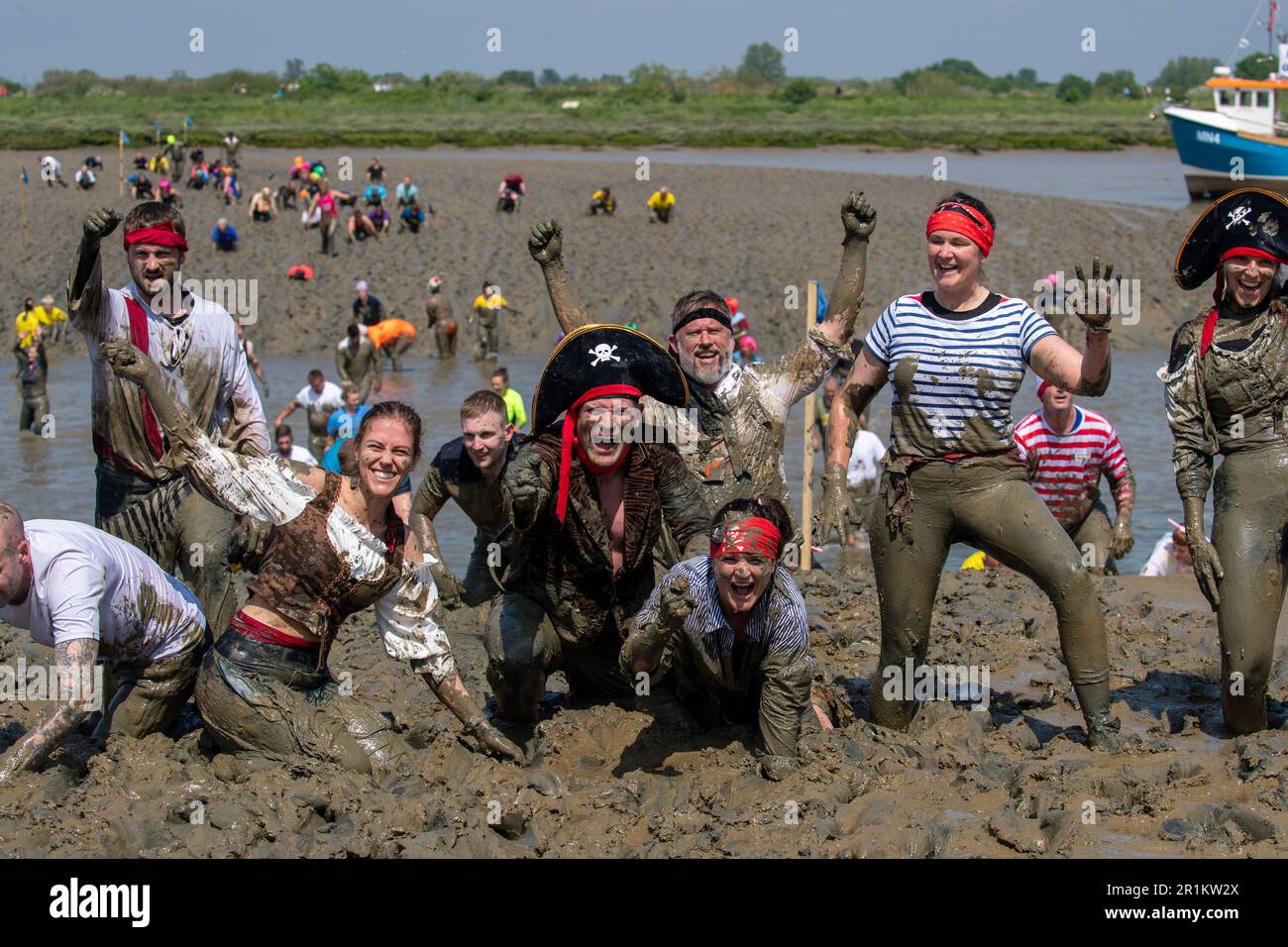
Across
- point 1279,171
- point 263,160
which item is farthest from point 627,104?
point 1279,171

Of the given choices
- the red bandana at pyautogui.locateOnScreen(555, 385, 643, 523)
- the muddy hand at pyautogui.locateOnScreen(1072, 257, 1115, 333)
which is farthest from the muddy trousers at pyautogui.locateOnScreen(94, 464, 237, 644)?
the muddy hand at pyautogui.locateOnScreen(1072, 257, 1115, 333)

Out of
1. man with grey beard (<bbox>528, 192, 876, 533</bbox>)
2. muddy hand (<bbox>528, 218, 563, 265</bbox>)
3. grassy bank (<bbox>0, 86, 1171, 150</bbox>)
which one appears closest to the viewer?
man with grey beard (<bbox>528, 192, 876, 533</bbox>)

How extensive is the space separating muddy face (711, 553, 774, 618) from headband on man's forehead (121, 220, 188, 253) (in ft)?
8.29

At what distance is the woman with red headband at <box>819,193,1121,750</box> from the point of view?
5520 mm

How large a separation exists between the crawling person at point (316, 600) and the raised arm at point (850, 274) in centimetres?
187

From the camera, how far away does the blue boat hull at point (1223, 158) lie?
124ft

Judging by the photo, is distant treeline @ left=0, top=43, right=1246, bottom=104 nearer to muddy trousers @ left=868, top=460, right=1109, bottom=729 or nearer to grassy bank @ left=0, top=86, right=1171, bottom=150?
grassy bank @ left=0, top=86, right=1171, bottom=150

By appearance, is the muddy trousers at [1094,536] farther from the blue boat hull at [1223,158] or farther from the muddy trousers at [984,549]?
the blue boat hull at [1223,158]

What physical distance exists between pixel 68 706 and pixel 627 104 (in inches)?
3087

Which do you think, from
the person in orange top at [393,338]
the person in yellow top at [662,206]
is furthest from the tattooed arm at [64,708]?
the person in yellow top at [662,206]

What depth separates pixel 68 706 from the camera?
493 cm

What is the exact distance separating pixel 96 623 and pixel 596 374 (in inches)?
76.6
